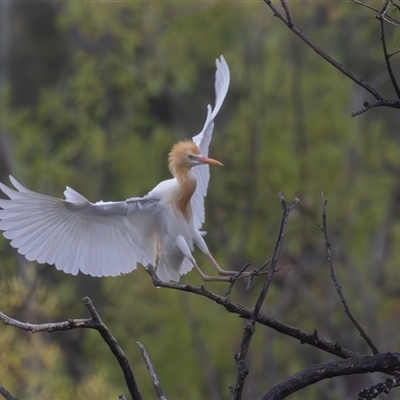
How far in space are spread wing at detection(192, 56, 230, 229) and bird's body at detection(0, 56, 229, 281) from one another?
0.04 ft

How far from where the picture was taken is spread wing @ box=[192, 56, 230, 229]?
11.6 ft

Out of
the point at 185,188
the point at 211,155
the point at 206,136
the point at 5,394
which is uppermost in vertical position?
the point at 211,155

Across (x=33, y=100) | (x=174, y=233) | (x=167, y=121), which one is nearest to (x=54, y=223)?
(x=174, y=233)

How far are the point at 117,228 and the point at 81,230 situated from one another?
0.42 feet

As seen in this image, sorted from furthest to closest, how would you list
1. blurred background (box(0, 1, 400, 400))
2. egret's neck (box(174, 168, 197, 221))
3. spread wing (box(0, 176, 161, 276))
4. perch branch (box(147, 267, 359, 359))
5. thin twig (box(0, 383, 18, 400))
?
blurred background (box(0, 1, 400, 400)), egret's neck (box(174, 168, 197, 221)), spread wing (box(0, 176, 161, 276)), perch branch (box(147, 267, 359, 359)), thin twig (box(0, 383, 18, 400))

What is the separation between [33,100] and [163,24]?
2.09m

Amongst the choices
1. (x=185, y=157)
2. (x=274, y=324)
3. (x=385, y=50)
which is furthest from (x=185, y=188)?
(x=385, y=50)

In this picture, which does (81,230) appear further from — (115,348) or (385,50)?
(385,50)

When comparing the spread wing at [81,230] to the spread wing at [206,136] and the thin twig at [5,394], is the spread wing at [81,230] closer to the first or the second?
the spread wing at [206,136]

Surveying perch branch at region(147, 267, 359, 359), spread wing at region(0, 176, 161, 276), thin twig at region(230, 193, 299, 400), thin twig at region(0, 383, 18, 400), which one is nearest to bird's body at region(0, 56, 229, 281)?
spread wing at region(0, 176, 161, 276)

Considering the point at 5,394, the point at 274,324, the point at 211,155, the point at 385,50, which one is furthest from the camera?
the point at 211,155

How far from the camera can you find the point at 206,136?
3.74 m

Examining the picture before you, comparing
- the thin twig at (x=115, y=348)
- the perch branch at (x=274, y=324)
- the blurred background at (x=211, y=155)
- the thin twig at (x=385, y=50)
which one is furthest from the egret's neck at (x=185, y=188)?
the blurred background at (x=211, y=155)

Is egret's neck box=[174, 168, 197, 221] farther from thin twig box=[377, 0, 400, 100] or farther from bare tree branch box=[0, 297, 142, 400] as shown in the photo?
thin twig box=[377, 0, 400, 100]
